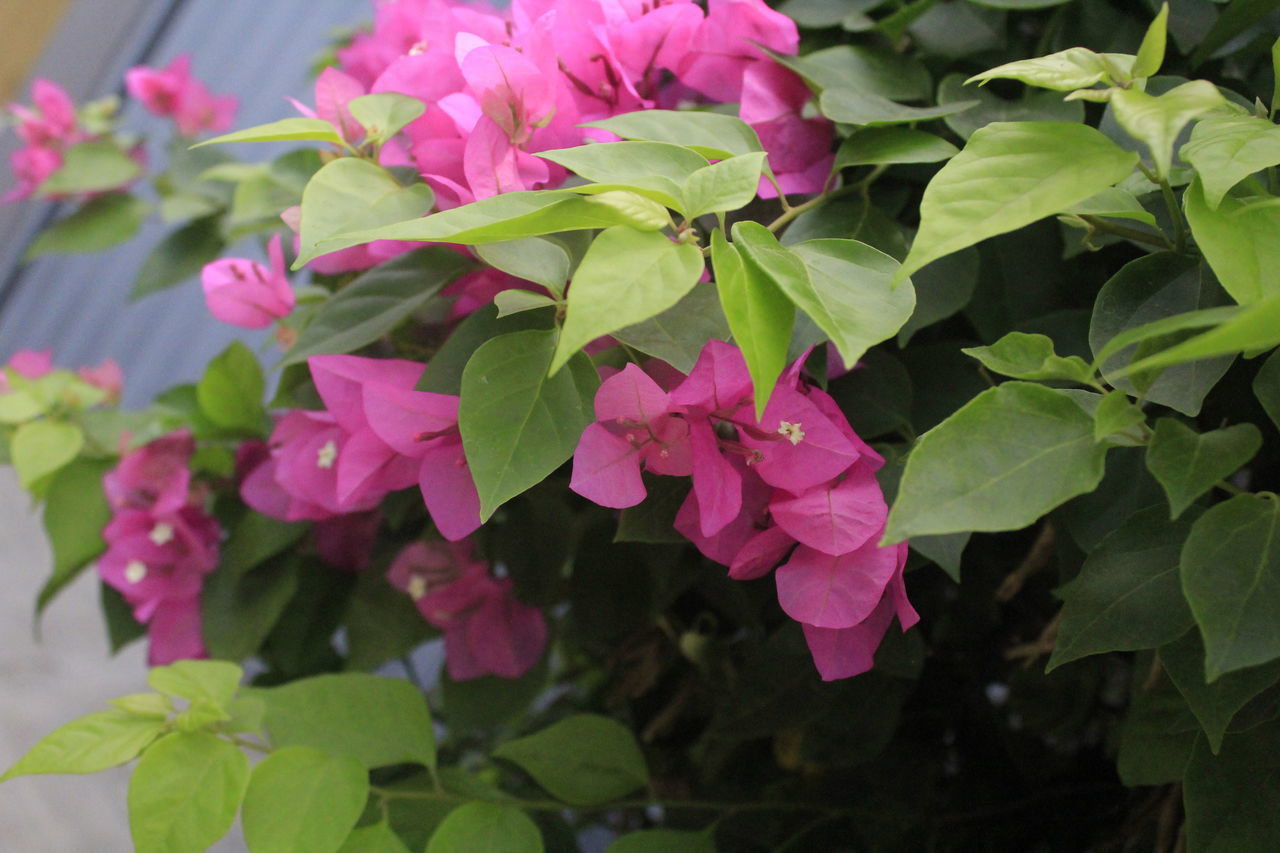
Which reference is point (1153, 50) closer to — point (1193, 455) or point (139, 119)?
point (1193, 455)

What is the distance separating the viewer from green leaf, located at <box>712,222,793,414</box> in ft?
0.80

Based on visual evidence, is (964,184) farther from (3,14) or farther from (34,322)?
(3,14)

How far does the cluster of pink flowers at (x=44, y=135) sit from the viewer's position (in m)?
0.83

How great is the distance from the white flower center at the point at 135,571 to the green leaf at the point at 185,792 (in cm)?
20

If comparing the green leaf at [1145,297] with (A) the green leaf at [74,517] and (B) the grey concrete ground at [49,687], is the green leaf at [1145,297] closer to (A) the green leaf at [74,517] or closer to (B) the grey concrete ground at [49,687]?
(A) the green leaf at [74,517]

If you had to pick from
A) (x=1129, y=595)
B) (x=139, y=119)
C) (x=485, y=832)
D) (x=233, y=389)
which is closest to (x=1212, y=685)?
(x=1129, y=595)

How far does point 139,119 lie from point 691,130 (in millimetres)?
1178

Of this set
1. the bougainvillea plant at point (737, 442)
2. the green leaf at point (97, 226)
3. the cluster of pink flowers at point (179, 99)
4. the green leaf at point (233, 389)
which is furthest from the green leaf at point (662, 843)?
the cluster of pink flowers at point (179, 99)

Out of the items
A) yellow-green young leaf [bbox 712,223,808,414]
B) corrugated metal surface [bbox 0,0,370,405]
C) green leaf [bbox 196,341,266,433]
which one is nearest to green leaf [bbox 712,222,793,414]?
yellow-green young leaf [bbox 712,223,808,414]

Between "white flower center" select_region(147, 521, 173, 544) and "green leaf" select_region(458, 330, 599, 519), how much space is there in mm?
322

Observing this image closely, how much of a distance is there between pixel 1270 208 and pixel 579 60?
0.78 ft

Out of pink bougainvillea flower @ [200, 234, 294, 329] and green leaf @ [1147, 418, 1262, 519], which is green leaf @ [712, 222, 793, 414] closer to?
green leaf @ [1147, 418, 1262, 519]

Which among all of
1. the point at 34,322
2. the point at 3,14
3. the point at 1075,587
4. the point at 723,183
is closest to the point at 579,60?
the point at 723,183

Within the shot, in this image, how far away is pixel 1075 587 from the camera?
29 centimetres
